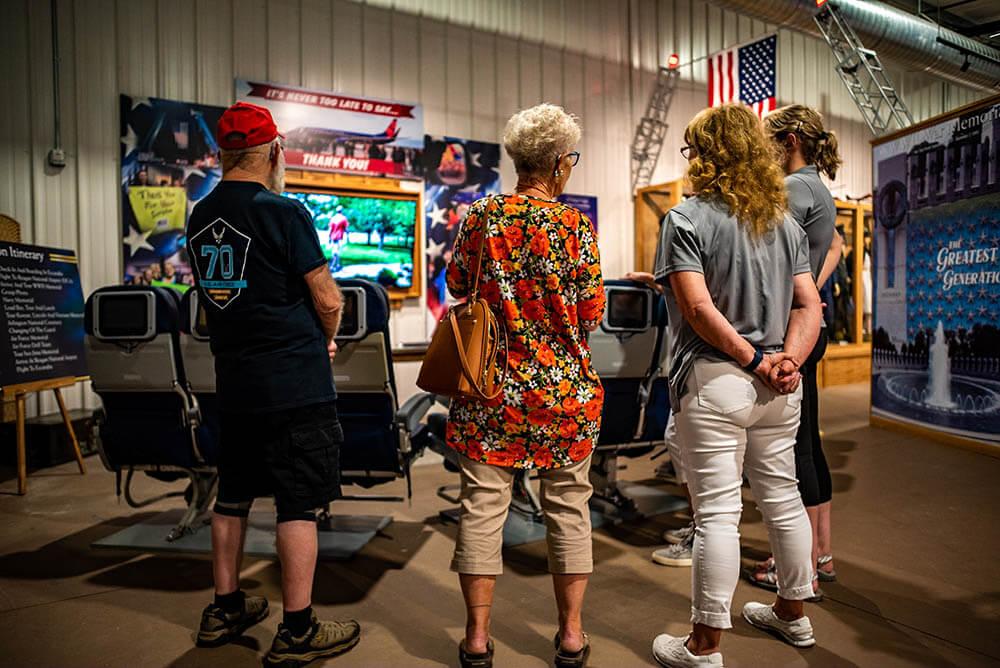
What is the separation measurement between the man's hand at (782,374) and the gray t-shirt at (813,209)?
533mm

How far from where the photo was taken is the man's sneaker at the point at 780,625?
6.44 feet

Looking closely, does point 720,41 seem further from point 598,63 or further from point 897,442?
point 897,442

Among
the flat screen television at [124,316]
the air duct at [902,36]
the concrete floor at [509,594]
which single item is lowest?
the concrete floor at [509,594]

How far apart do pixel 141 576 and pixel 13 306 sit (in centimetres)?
223

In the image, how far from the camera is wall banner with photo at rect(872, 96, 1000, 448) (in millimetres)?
4348

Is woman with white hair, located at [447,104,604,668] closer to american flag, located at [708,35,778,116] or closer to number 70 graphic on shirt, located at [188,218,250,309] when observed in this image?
number 70 graphic on shirt, located at [188,218,250,309]

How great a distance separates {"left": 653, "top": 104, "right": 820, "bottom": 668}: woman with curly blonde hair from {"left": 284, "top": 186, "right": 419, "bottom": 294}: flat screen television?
4599 millimetres

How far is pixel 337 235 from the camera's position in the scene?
603 cm

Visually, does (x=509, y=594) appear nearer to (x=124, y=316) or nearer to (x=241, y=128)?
(x=241, y=128)

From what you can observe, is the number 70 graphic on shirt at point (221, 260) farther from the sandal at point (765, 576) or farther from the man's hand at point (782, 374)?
the sandal at point (765, 576)

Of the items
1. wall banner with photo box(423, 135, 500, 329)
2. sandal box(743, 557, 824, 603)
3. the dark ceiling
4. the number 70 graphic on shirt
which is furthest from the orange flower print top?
the dark ceiling

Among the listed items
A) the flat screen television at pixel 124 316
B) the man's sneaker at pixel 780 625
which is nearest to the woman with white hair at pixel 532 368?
the man's sneaker at pixel 780 625

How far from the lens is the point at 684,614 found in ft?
7.30

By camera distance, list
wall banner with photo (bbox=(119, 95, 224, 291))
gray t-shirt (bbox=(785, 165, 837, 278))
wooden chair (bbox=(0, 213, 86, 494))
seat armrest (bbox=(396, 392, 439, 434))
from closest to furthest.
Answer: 1. gray t-shirt (bbox=(785, 165, 837, 278))
2. seat armrest (bbox=(396, 392, 439, 434))
3. wooden chair (bbox=(0, 213, 86, 494))
4. wall banner with photo (bbox=(119, 95, 224, 291))
